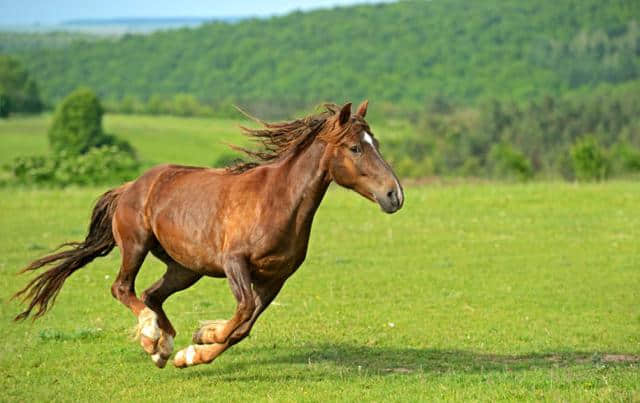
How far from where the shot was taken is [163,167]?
36.9ft

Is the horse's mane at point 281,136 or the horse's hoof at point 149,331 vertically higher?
the horse's mane at point 281,136

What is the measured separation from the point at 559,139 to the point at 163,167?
9075 cm

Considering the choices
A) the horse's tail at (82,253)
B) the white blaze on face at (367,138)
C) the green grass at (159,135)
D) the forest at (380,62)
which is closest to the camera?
the white blaze on face at (367,138)

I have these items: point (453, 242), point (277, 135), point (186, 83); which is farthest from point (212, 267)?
Result: point (186, 83)

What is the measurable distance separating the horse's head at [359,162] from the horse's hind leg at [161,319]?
227 cm

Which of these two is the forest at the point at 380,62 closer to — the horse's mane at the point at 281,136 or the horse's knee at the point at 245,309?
the horse's mane at the point at 281,136

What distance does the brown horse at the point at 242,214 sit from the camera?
9.53 metres

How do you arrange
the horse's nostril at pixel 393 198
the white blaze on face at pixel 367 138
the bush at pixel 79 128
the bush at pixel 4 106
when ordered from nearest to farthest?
the horse's nostril at pixel 393 198
the white blaze on face at pixel 367 138
the bush at pixel 79 128
the bush at pixel 4 106

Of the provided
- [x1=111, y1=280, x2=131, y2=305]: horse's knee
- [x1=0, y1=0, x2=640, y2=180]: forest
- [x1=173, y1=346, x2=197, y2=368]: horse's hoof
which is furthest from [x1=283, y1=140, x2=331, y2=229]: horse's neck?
[x1=0, y1=0, x2=640, y2=180]: forest

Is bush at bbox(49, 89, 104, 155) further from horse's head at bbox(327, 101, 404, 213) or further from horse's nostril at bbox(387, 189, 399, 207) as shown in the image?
horse's nostril at bbox(387, 189, 399, 207)

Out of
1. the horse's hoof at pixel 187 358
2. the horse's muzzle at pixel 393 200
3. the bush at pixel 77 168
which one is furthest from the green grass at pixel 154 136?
the horse's muzzle at pixel 393 200

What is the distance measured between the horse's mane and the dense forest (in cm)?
12053

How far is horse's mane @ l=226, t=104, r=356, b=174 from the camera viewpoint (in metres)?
10.0

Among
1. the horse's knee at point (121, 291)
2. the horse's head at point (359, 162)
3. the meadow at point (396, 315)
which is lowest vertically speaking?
the meadow at point (396, 315)
